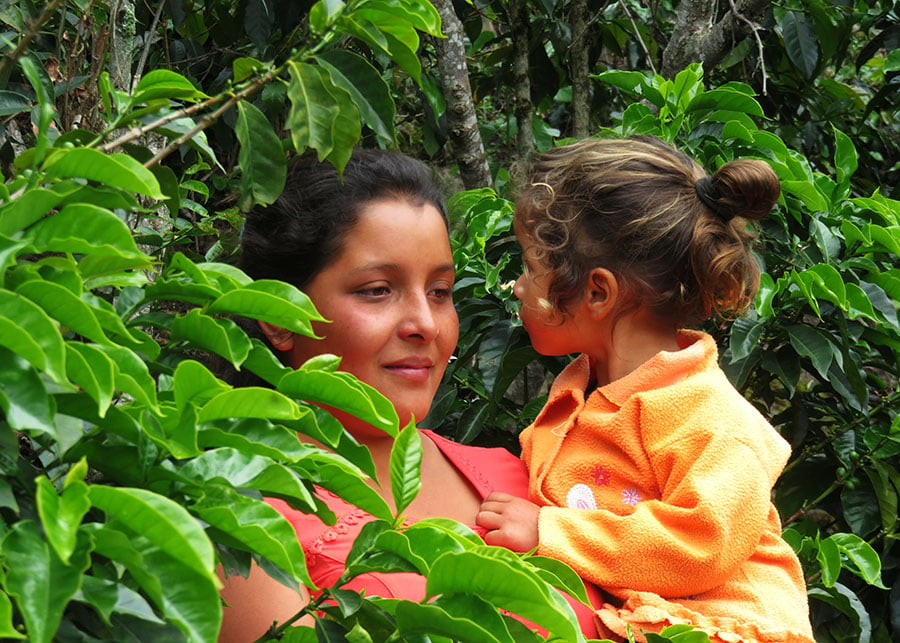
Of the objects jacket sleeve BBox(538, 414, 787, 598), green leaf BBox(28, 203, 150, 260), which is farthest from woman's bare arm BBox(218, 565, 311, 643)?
green leaf BBox(28, 203, 150, 260)

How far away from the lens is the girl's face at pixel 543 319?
235 cm

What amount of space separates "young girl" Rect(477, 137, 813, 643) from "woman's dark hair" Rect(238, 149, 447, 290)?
1.14 ft

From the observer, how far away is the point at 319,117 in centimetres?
133

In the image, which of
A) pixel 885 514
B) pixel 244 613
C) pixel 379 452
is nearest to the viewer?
pixel 244 613

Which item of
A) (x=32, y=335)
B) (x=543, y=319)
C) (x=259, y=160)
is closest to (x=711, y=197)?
(x=543, y=319)

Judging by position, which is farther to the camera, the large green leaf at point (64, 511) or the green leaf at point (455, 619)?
the green leaf at point (455, 619)

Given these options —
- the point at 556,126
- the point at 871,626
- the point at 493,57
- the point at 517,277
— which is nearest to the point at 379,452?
the point at 517,277

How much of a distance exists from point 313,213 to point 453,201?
2.10 feet

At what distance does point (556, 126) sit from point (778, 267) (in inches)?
85.2

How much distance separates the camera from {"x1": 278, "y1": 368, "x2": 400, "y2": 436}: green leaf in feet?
3.47

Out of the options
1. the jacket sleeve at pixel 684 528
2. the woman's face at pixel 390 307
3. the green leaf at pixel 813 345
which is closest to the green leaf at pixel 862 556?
the green leaf at pixel 813 345

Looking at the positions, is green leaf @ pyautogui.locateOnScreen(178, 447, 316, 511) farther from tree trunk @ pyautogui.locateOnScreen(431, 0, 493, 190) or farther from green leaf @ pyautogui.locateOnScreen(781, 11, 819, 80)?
green leaf @ pyautogui.locateOnScreen(781, 11, 819, 80)

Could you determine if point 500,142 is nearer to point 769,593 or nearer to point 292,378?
point 769,593

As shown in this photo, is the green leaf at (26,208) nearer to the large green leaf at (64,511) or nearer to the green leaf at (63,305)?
the green leaf at (63,305)
